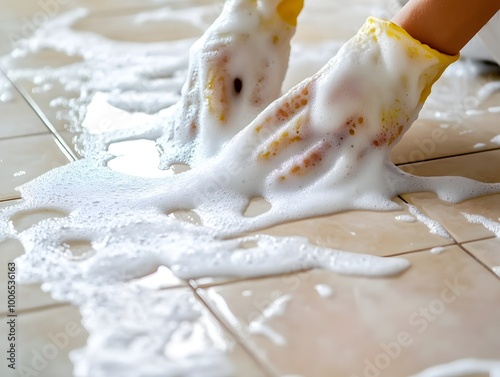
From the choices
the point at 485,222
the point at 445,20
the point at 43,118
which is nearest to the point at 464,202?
the point at 485,222

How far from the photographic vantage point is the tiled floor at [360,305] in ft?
2.88

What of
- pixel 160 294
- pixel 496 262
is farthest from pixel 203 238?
pixel 496 262

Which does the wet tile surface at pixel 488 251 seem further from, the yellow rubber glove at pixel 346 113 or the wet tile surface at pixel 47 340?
the wet tile surface at pixel 47 340

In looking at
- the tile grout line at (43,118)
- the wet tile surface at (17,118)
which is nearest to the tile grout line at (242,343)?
the tile grout line at (43,118)

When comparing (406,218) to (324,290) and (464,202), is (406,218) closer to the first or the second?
(464,202)

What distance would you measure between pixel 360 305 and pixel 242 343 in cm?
16

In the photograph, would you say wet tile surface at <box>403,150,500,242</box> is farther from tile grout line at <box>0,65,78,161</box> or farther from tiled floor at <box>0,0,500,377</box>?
tile grout line at <box>0,65,78,161</box>

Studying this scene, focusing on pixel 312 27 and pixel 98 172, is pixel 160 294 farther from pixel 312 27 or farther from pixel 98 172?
pixel 312 27

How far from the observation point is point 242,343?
2.93 ft

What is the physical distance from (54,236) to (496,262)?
590 millimetres

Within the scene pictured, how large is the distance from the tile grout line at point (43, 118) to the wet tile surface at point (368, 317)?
493 mm

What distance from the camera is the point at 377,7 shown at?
2182 mm

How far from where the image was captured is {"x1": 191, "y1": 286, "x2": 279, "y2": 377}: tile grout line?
858 millimetres

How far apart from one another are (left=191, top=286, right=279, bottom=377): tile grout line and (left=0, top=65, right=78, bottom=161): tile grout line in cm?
48
